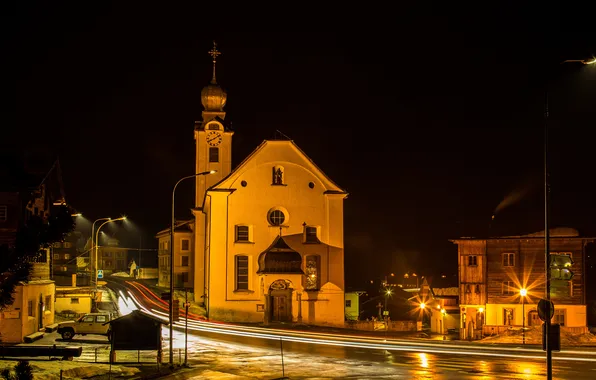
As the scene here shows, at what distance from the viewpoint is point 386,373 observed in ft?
90.7

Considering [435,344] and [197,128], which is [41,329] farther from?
[197,128]

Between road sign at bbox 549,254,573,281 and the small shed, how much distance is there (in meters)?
16.2

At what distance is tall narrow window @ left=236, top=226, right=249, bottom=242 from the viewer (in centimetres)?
→ 5597

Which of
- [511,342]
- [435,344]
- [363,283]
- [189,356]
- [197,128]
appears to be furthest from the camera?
[363,283]

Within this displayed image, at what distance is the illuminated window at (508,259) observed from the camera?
178ft

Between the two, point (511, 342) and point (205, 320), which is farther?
point (205, 320)

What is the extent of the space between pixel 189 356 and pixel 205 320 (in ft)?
63.8

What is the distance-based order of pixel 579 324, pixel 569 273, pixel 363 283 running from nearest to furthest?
pixel 569 273 < pixel 579 324 < pixel 363 283

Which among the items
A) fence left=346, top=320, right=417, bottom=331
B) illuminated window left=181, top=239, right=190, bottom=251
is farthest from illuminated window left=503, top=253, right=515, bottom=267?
illuminated window left=181, top=239, right=190, bottom=251

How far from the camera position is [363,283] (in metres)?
89.7

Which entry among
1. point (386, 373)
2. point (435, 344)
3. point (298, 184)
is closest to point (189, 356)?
point (386, 373)

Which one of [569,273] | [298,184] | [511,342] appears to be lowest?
[511,342]

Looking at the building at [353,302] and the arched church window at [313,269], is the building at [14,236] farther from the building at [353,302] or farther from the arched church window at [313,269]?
the building at [353,302]

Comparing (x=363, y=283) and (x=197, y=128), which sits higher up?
(x=197, y=128)
